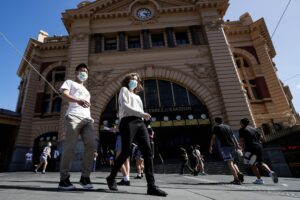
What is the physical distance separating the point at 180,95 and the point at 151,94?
268 cm

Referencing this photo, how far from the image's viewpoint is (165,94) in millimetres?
20562

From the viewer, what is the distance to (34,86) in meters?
25.4

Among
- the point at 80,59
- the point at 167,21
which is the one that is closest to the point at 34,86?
the point at 80,59

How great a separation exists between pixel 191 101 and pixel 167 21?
9226mm

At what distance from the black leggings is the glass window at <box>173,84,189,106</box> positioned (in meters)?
16.5

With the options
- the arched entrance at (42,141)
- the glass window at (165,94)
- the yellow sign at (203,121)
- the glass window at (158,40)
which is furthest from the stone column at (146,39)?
the arched entrance at (42,141)

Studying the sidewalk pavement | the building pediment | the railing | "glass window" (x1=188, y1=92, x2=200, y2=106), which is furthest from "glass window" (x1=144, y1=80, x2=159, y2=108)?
the sidewalk pavement

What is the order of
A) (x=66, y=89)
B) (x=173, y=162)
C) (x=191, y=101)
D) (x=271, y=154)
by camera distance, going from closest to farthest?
(x=66, y=89), (x=271, y=154), (x=173, y=162), (x=191, y=101)

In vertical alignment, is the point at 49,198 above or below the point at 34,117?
below

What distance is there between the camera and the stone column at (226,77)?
60.7 ft

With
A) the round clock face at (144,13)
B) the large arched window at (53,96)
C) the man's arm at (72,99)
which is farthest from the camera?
the large arched window at (53,96)

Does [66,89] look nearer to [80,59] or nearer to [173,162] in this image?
[173,162]

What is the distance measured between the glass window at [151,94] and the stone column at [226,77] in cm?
578

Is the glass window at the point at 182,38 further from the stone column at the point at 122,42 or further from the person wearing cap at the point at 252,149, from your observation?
the person wearing cap at the point at 252,149
